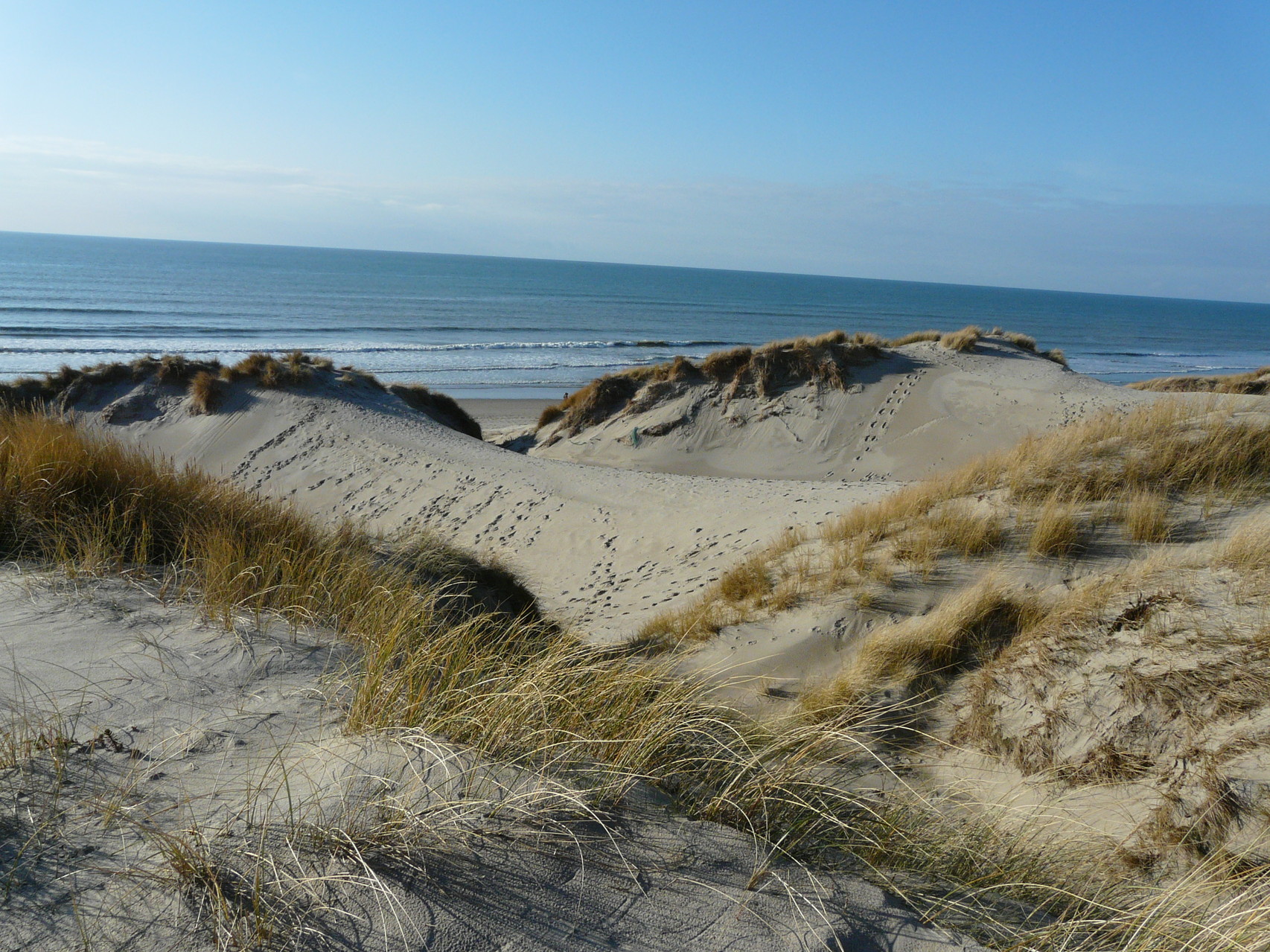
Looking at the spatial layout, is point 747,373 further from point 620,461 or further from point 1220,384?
point 1220,384

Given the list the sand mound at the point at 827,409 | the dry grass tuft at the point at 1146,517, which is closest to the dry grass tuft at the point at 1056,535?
the dry grass tuft at the point at 1146,517

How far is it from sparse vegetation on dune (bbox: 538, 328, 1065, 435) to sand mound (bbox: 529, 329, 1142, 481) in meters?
0.03

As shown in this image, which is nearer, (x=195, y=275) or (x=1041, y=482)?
(x=1041, y=482)

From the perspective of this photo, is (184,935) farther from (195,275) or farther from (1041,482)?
(195,275)

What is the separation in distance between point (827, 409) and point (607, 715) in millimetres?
15174

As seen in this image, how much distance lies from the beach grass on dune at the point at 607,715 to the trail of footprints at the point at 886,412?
1180 cm

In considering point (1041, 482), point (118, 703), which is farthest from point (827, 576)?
point (118, 703)

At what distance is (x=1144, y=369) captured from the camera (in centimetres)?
4156

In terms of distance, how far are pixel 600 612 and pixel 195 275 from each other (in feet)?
256

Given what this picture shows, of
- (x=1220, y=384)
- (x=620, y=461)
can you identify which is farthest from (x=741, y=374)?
(x=1220, y=384)

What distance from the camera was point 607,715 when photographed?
311cm

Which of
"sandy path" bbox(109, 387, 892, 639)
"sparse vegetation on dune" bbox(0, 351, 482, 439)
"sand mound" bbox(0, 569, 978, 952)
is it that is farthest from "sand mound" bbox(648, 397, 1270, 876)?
"sparse vegetation on dune" bbox(0, 351, 482, 439)

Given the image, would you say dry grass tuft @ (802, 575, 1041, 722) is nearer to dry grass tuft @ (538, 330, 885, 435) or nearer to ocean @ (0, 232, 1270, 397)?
dry grass tuft @ (538, 330, 885, 435)

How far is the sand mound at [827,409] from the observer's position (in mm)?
15922
